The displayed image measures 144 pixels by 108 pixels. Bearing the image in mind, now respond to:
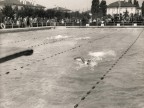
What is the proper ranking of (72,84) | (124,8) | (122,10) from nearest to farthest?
(72,84) < (124,8) < (122,10)

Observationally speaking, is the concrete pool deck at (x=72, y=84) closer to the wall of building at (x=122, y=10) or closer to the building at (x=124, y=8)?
the building at (x=124, y=8)

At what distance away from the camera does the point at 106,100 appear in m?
6.71

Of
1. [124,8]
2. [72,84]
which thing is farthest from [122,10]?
[72,84]

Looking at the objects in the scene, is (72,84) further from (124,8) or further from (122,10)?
(122,10)

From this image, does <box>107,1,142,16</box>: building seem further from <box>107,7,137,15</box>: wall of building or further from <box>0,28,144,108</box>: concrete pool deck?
<box>0,28,144,108</box>: concrete pool deck

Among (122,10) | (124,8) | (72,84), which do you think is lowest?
(72,84)

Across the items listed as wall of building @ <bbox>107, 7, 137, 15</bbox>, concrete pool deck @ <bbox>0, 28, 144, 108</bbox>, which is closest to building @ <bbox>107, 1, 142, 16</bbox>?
wall of building @ <bbox>107, 7, 137, 15</bbox>

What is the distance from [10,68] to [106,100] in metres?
5.07

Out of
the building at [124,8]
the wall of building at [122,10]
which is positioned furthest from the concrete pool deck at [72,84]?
the wall of building at [122,10]

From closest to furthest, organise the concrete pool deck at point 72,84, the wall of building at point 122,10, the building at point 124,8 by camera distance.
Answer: the concrete pool deck at point 72,84 < the building at point 124,8 < the wall of building at point 122,10

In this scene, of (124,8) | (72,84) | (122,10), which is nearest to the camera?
(72,84)

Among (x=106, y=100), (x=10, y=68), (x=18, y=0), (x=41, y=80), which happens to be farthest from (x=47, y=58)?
(x=18, y=0)

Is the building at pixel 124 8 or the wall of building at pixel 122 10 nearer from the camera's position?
the building at pixel 124 8

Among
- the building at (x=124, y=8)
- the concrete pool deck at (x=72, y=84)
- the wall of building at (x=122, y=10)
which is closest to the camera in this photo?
the concrete pool deck at (x=72, y=84)
